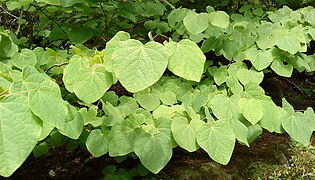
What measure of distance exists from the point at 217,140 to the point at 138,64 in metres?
0.40

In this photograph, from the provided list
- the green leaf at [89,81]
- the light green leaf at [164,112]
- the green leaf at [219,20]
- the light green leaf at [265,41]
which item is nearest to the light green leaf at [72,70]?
the green leaf at [89,81]

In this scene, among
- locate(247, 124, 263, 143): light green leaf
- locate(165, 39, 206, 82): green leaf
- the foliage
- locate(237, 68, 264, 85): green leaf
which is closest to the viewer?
the foliage

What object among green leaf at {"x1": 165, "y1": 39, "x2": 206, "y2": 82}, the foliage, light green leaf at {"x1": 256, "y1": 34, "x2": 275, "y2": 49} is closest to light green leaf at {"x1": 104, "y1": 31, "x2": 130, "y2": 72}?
the foliage

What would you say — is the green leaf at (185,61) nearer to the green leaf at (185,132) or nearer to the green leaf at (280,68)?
the green leaf at (185,132)

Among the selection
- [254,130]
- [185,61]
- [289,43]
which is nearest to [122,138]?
[185,61]

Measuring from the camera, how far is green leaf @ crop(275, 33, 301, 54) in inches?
66.2

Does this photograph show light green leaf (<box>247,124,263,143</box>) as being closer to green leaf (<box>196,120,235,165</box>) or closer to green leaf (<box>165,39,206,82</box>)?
green leaf (<box>196,120,235,165</box>)

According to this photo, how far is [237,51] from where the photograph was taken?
1.85 metres

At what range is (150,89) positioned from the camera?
170 centimetres

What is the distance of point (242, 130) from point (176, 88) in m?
0.50

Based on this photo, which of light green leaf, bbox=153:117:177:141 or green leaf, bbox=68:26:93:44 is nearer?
light green leaf, bbox=153:117:177:141

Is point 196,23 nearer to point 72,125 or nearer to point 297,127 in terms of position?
point 297,127

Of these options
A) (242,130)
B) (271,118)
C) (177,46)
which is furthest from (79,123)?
(271,118)

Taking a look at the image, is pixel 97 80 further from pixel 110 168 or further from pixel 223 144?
pixel 110 168
